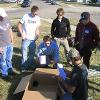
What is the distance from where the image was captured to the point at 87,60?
9094mm

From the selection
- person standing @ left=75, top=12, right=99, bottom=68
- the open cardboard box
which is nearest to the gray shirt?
the open cardboard box

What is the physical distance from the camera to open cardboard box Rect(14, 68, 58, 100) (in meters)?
6.71

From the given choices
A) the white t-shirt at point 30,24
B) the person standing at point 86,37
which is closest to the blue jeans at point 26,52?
the white t-shirt at point 30,24

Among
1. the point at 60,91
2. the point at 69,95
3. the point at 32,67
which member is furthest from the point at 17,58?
the point at 69,95

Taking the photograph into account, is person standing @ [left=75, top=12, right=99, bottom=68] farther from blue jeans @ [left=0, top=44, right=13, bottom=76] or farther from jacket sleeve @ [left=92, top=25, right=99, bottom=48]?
blue jeans @ [left=0, top=44, right=13, bottom=76]

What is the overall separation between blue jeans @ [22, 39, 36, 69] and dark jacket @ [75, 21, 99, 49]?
1.31 meters

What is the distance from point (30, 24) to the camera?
31.0 feet

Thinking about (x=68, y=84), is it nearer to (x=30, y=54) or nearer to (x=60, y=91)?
(x=60, y=91)

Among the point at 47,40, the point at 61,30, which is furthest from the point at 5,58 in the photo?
the point at 61,30

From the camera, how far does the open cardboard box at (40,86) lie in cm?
671

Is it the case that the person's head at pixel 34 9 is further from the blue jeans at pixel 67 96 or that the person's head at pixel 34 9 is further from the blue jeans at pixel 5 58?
the blue jeans at pixel 67 96

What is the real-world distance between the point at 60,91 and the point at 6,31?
2.43 meters

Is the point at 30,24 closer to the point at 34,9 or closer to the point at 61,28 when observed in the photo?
the point at 34,9

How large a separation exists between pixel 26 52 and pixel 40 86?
2.28 meters
